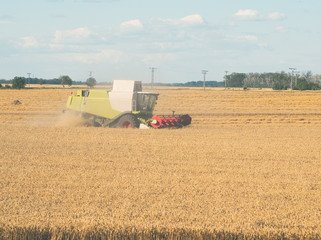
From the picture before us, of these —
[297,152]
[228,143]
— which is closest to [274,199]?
[297,152]

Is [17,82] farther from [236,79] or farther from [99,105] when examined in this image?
[236,79]

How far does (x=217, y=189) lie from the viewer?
11133 mm

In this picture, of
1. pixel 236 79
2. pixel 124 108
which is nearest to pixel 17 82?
pixel 124 108

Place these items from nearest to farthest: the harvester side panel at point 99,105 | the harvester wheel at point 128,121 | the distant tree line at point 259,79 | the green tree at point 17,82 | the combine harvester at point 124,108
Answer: the combine harvester at point 124,108 < the harvester wheel at point 128,121 < the harvester side panel at point 99,105 < the green tree at point 17,82 < the distant tree line at point 259,79

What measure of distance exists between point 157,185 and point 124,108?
1329 cm

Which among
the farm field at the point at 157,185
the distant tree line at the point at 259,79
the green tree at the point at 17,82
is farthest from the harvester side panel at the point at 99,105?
the distant tree line at the point at 259,79

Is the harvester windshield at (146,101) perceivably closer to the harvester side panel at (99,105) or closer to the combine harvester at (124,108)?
the combine harvester at (124,108)

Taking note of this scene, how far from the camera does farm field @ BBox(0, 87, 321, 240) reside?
7.71 metres

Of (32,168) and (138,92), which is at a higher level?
(138,92)

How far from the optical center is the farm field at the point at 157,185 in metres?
7.71

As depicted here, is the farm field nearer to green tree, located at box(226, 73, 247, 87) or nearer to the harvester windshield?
the harvester windshield

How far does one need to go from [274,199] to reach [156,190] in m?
2.26

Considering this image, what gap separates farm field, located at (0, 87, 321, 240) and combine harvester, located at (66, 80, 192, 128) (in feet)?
4.34

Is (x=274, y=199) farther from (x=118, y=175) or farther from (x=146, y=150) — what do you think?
(x=146, y=150)
